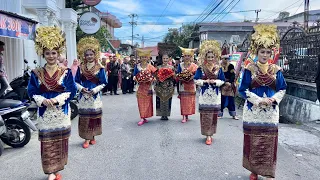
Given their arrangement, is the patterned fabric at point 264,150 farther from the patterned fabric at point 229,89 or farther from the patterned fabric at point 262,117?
the patterned fabric at point 229,89

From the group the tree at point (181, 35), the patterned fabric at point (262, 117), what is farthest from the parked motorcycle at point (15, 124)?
the tree at point (181, 35)

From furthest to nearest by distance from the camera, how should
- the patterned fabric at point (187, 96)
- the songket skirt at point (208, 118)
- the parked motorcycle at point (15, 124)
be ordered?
the patterned fabric at point (187, 96)
the songket skirt at point (208, 118)
the parked motorcycle at point (15, 124)

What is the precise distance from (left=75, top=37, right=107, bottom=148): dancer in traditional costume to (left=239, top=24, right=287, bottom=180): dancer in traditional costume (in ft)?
8.95

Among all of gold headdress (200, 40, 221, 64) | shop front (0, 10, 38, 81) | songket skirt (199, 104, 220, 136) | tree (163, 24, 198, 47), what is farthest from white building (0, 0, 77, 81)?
tree (163, 24, 198, 47)

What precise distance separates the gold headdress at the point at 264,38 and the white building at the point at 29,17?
5172 mm

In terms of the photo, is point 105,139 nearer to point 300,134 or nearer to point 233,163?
point 233,163

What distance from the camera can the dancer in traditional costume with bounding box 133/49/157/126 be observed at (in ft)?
25.5

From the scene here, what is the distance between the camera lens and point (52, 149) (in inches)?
164

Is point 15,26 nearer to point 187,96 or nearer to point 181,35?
point 187,96

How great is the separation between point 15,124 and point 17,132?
155 millimetres

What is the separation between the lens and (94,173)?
4633mm

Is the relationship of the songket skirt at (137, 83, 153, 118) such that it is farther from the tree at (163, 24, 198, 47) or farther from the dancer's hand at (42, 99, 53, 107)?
the tree at (163, 24, 198, 47)

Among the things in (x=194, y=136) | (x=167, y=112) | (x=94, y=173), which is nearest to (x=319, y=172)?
(x=194, y=136)

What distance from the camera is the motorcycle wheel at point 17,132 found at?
Answer: 19.4 feet
